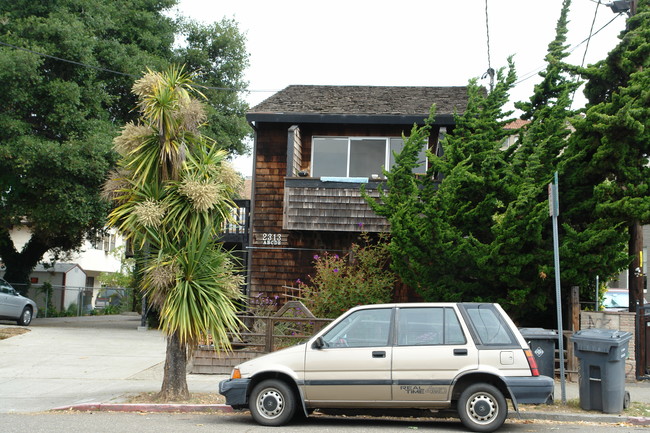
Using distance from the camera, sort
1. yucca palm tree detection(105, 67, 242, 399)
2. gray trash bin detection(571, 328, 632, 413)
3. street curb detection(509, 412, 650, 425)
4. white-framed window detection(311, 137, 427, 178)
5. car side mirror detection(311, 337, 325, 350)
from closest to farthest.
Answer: car side mirror detection(311, 337, 325, 350) < street curb detection(509, 412, 650, 425) < gray trash bin detection(571, 328, 632, 413) < yucca palm tree detection(105, 67, 242, 399) < white-framed window detection(311, 137, 427, 178)

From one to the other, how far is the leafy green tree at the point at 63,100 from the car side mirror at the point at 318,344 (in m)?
14.1

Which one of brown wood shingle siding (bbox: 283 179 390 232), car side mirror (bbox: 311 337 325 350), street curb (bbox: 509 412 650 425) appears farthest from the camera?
brown wood shingle siding (bbox: 283 179 390 232)

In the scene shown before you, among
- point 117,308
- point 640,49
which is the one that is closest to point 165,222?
point 640,49

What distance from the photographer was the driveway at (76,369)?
11.0m

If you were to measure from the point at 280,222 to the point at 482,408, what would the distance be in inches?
423

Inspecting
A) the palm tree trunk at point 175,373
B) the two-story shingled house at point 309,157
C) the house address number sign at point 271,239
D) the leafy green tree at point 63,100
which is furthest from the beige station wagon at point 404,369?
the leafy green tree at point 63,100

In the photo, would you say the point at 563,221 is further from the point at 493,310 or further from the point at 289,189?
the point at 289,189

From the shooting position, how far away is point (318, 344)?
28.6 ft

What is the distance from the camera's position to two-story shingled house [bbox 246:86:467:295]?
1784 centimetres

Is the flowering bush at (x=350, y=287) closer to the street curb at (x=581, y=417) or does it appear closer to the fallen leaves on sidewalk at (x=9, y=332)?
the street curb at (x=581, y=417)

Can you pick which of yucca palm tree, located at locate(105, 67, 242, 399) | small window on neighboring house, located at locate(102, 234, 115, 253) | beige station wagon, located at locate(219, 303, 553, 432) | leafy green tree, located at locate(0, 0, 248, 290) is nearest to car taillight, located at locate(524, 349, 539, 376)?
beige station wagon, located at locate(219, 303, 553, 432)

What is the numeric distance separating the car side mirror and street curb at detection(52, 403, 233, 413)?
6.71 ft

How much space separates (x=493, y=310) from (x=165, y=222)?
192 inches

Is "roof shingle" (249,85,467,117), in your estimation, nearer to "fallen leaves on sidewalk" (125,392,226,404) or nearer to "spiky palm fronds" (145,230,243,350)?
"spiky palm fronds" (145,230,243,350)
